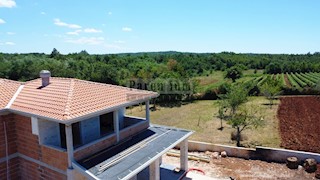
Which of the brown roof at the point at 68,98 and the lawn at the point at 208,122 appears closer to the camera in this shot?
the brown roof at the point at 68,98

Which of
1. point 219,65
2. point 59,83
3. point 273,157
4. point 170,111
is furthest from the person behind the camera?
point 219,65

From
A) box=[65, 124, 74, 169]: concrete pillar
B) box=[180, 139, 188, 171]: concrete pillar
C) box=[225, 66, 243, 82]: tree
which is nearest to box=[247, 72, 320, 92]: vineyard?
box=[225, 66, 243, 82]: tree

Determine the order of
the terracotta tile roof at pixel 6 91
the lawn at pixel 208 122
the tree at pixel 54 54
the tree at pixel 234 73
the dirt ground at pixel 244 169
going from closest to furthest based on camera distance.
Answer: the terracotta tile roof at pixel 6 91 → the dirt ground at pixel 244 169 → the lawn at pixel 208 122 → the tree at pixel 234 73 → the tree at pixel 54 54

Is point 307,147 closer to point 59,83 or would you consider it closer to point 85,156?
point 85,156

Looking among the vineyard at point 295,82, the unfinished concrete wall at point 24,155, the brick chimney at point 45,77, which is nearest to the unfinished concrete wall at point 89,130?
the unfinished concrete wall at point 24,155

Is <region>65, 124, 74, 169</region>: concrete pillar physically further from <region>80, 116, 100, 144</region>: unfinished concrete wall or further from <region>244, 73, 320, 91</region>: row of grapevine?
<region>244, 73, 320, 91</region>: row of grapevine

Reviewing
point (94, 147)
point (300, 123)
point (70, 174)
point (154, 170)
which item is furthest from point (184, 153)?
point (300, 123)

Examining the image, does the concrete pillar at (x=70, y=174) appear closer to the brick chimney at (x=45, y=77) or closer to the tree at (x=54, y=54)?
the brick chimney at (x=45, y=77)

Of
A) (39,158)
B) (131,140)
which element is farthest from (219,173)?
(39,158)
